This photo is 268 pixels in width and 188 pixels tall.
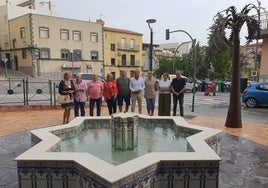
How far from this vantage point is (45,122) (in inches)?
341

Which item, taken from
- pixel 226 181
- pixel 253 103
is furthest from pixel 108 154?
pixel 253 103

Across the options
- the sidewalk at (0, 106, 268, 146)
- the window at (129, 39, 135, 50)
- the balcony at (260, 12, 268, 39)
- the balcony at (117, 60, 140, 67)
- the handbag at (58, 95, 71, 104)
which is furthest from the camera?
the window at (129, 39, 135, 50)

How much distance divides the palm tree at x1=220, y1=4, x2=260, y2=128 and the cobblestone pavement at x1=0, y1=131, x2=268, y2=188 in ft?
4.48

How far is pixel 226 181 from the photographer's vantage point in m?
3.93

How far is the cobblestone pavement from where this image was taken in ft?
12.8

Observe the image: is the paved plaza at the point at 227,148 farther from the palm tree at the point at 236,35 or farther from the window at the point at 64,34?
the window at the point at 64,34

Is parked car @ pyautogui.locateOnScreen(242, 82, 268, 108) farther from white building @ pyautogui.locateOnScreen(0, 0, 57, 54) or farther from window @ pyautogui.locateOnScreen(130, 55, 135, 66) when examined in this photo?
white building @ pyautogui.locateOnScreen(0, 0, 57, 54)

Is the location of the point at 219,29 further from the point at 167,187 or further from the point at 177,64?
the point at 177,64

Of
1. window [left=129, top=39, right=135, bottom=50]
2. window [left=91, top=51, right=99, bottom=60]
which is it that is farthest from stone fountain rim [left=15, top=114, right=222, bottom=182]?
window [left=129, top=39, right=135, bottom=50]

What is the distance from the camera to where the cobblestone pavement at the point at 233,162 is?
3.89m

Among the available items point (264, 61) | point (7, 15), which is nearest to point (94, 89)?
point (264, 61)

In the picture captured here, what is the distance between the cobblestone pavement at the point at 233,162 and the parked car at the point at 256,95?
7.70 metres

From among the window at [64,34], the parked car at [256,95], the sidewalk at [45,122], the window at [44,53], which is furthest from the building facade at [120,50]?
the sidewalk at [45,122]

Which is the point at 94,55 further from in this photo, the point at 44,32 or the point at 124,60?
the point at 44,32
